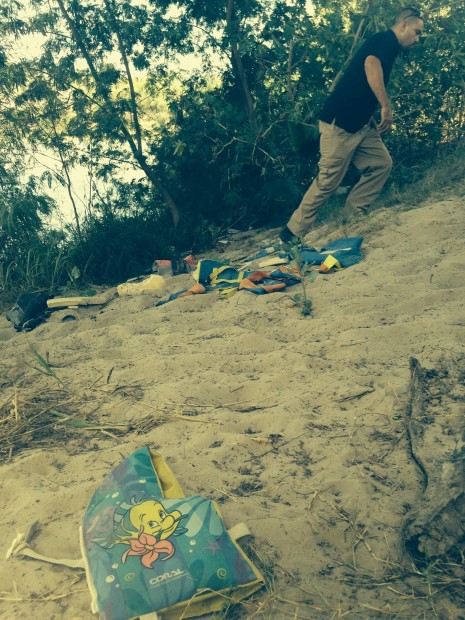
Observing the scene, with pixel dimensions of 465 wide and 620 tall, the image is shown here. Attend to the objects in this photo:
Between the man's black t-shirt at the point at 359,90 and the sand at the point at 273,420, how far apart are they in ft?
3.79

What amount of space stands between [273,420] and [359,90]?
3.26 m

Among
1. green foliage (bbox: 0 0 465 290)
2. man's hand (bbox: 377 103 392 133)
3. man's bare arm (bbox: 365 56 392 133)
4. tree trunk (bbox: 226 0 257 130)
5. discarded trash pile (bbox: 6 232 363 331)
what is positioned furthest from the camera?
tree trunk (bbox: 226 0 257 130)

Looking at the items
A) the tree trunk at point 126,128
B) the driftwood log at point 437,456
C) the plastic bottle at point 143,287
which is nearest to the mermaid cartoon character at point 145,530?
the driftwood log at point 437,456

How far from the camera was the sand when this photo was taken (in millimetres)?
1673

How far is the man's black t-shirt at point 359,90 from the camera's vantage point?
15.5ft

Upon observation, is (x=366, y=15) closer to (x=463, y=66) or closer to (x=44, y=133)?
(x=463, y=66)

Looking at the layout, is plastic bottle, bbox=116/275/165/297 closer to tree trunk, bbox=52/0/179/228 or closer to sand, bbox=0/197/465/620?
sand, bbox=0/197/465/620

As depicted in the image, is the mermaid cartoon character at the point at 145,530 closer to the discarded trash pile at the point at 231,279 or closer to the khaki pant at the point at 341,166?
the discarded trash pile at the point at 231,279

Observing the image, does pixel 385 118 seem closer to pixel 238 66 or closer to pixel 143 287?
pixel 238 66

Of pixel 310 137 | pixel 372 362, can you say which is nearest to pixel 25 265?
pixel 310 137

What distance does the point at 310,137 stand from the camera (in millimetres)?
6012

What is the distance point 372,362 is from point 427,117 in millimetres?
4523

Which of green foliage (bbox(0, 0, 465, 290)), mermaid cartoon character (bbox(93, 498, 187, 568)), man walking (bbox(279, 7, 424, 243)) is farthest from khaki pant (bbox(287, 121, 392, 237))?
mermaid cartoon character (bbox(93, 498, 187, 568))

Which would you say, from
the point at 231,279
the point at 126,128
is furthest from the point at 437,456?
the point at 126,128
